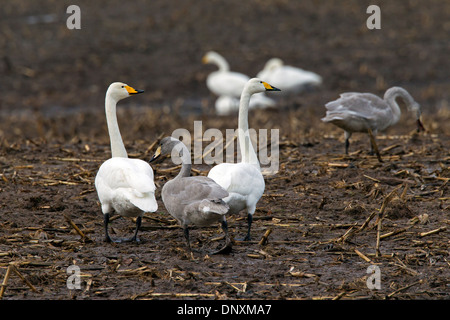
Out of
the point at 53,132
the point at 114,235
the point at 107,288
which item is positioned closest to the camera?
the point at 107,288

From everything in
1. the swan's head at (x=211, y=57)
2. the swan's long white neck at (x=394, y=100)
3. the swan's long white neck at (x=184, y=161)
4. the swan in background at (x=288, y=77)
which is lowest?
the swan's long white neck at (x=184, y=161)

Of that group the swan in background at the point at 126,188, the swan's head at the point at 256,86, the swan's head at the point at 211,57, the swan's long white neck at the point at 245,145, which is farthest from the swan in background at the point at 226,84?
the swan in background at the point at 126,188

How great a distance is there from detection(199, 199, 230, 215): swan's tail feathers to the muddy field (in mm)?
454

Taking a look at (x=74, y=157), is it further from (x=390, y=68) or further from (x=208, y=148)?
(x=390, y=68)

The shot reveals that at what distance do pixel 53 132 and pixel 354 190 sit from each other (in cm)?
614

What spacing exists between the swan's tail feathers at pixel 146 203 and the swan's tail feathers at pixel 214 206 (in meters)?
0.45

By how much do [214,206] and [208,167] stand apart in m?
3.22

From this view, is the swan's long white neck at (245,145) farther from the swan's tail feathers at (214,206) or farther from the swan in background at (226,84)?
the swan in background at (226,84)

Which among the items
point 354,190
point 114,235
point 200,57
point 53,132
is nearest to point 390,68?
point 200,57

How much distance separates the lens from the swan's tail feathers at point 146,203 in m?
6.03

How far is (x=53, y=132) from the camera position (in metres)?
12.3

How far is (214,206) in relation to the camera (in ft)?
19.0
